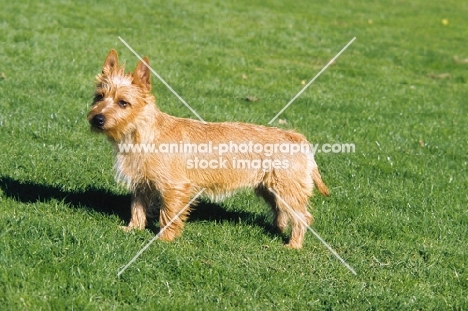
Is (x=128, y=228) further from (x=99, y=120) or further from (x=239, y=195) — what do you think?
(x=239, y=195)

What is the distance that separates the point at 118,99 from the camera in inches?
210

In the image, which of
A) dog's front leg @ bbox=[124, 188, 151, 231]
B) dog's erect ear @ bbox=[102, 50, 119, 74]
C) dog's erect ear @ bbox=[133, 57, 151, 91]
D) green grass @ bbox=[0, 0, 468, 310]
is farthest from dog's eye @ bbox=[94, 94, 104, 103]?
green grass @ bbox=[0, 0, 468, 310]

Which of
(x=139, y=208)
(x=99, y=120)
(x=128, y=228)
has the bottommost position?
(x=128, y=228)

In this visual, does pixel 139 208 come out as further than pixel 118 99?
Yes

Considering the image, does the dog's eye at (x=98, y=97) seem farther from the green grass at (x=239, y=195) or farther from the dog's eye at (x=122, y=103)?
the green grass at (x=239, y=195)

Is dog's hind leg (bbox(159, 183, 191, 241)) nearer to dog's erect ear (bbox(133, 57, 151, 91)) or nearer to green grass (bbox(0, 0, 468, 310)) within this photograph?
green grass (bbox(0, 0, 468, 310))

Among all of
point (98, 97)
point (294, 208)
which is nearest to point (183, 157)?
point (98, 97)

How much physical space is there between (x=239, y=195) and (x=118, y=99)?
2.06m

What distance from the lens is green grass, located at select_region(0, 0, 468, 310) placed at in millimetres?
4812

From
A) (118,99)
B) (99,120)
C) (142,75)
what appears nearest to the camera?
(99,120)

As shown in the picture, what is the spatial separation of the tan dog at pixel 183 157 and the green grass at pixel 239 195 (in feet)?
1.11

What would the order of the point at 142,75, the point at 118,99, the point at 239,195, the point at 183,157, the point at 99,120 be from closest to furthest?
the point at 99,120
the point at 118,99
the point at 142,75
the point at 183,157
the point at 239,195

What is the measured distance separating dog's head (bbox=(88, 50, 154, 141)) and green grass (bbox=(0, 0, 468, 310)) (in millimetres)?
892

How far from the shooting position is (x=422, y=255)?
5.84 m
